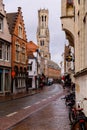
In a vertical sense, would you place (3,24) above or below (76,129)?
above

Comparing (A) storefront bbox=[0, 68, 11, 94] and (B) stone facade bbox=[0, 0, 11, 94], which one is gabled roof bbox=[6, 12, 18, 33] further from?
(A) storefront bbox=[0, 68, 11, 94]

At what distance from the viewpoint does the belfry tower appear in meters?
170

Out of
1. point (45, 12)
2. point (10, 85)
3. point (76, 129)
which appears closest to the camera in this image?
point (76, 129)

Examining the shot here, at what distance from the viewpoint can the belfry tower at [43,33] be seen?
170 m

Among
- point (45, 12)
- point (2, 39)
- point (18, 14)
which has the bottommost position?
point (2, 39)

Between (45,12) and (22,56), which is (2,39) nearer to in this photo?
(22,56)

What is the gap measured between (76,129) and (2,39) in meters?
34.5

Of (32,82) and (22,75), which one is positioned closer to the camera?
(22,75)

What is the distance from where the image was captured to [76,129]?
31.7 ft

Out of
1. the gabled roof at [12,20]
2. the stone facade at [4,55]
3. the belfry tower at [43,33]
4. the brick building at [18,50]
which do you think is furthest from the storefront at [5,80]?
the belfry tower at [43,33]

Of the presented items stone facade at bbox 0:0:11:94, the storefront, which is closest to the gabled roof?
stone facade at bbox 0:0:11:94

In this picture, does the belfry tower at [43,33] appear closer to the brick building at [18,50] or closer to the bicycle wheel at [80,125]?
the brick building at [18,50]

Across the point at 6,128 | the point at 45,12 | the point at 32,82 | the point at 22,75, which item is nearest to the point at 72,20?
the point at 6,128

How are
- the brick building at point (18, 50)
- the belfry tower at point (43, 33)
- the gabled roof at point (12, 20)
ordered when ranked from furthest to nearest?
the belfry tower at point (43, 33) → the gabled roof at point (12, 20) → the brick building at point (18, 50)
